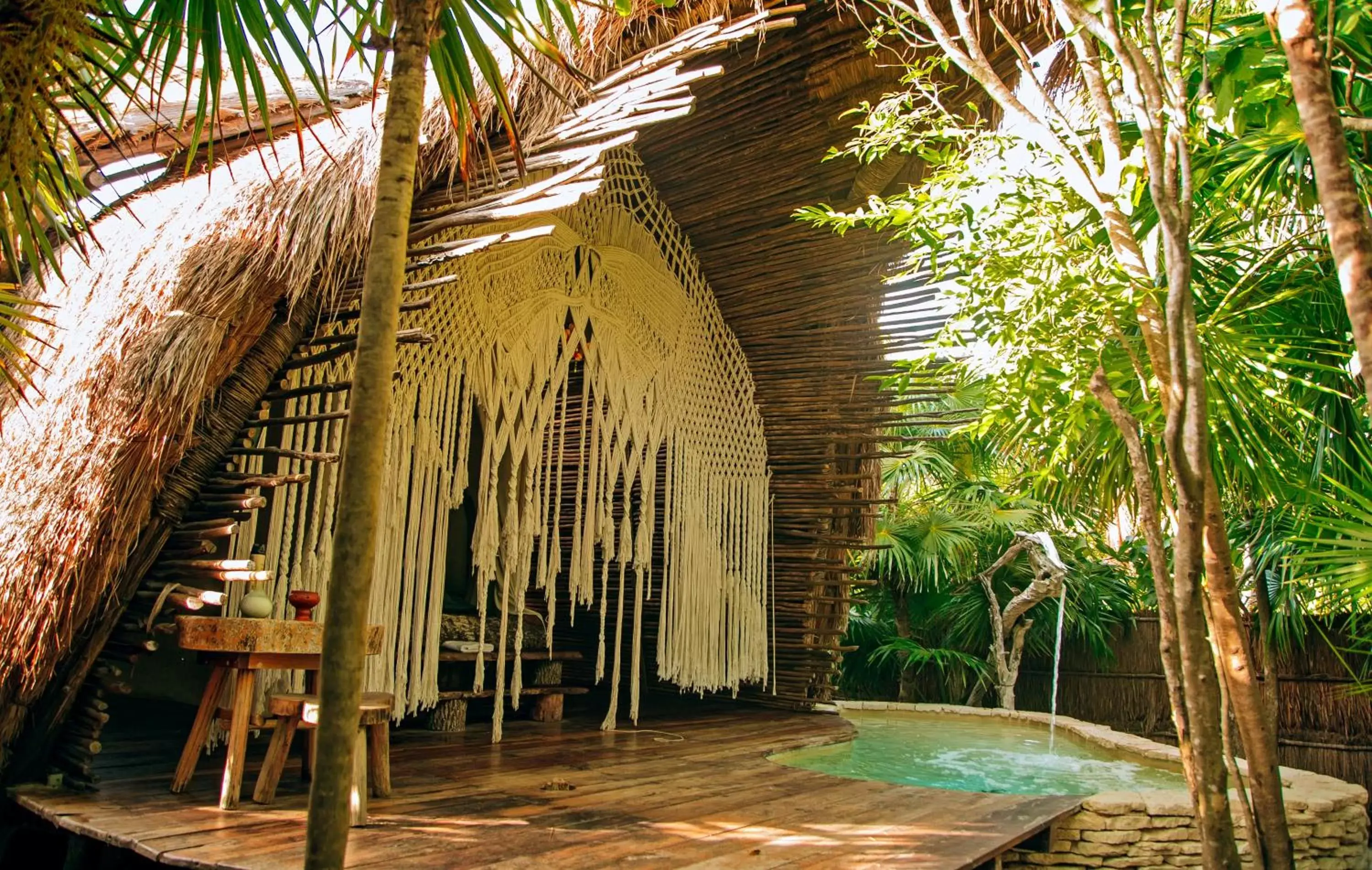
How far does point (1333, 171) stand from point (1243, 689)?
1.17m

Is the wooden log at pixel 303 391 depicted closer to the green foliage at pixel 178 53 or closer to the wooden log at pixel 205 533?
the wooden log at pixel 205 533

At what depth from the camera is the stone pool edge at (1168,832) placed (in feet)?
11.5

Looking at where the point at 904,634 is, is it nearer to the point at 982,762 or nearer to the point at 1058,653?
the point at 1058,653

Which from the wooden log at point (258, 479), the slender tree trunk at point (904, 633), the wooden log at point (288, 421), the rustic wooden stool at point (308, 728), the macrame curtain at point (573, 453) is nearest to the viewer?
the rustic wooden stool at point (308, 728)

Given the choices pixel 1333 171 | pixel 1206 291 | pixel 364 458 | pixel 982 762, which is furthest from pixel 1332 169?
pixel 982 762

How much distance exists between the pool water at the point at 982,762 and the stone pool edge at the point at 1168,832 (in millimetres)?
480

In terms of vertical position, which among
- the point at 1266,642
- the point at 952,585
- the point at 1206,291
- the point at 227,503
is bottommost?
the point at 1266,642

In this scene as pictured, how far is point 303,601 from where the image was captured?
3.10 meters

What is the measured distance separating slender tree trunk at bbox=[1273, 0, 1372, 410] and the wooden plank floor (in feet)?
6.05

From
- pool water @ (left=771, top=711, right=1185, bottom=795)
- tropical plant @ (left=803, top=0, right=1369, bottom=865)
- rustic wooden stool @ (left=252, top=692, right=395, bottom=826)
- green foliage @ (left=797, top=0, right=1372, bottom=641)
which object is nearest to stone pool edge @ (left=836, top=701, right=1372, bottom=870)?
pool water @ (left=771, top=711, right=1185, bottom=795)

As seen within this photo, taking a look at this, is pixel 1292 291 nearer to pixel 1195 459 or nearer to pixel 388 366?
pixel 1195 459

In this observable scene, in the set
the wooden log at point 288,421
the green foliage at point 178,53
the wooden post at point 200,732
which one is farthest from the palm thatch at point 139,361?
the green foliage at point 178,53

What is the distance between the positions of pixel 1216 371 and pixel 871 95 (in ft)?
9.27

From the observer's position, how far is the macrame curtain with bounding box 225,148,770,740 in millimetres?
4078
